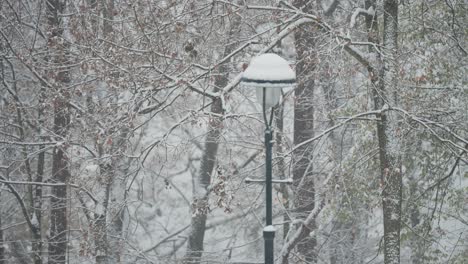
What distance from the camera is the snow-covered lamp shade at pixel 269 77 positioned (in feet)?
24.4

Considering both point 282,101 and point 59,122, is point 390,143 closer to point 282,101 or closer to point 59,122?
point 282,101

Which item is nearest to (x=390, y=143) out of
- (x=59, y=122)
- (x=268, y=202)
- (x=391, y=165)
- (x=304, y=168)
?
(x=391, y=165)

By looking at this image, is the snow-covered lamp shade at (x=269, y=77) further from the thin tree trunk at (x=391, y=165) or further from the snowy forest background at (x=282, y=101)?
the thin tree trunk at (x=391, y=165)

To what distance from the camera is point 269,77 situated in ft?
24.5

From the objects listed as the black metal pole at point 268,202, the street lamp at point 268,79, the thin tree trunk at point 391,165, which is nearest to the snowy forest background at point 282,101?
the thin tree trunk at point 391,165

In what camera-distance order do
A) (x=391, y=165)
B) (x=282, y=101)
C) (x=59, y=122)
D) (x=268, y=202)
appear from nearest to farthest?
(x=268, y=202) < (x=391, y=165) < (x=282, y=101) < (x=59, y=122)

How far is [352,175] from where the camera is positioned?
12.1 m

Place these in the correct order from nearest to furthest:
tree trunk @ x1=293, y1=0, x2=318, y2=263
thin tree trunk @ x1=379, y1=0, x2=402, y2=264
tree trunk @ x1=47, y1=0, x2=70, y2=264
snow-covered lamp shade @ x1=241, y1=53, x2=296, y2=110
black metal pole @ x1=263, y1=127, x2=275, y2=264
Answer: snow-covered lamp shade @ x1=241, y1=53, x2=296, y2=110 < black metal pole @ x1=263, y1=127, x2=275, y2=264 < thin tree trunk @ x1=379, y1=0, x2=402, y2=264 < tree trunk @ x1=47, y1=0, x2=70, y2=264 < tree trunk @ x1=293, y1=0, x2=318, y2=263

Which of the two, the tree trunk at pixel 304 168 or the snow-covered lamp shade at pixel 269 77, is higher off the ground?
→ the snow-covered lamp shade at pixel 269 77

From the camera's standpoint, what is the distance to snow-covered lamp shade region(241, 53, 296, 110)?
7441 millimetres

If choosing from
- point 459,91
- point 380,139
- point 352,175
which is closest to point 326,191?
point 352,175

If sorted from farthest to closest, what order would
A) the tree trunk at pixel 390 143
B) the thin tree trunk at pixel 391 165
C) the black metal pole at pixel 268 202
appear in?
the thin tree trunk at pixel 391 165, the tree trunk at pixel 390 143, the black metal pole at pixel 268 202

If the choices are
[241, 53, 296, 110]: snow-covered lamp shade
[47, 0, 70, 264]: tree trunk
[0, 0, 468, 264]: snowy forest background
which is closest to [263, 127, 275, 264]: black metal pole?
[241, 53, 296, 110]: snow-covered lamp shade

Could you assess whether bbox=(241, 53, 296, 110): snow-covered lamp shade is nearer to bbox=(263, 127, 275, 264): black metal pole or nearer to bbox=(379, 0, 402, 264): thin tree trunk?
bbox=(263, 127, 275, 264): black metal pole
